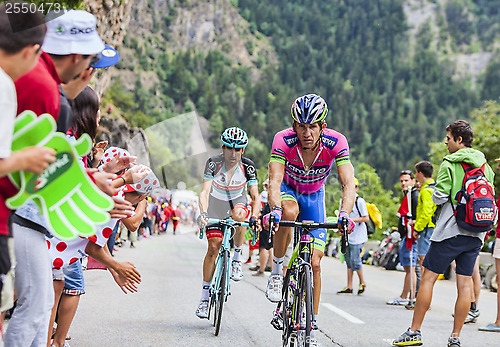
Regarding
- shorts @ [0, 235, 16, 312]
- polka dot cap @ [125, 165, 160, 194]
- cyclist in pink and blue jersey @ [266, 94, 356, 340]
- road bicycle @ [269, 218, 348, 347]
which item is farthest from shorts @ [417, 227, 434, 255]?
shorts @ [0, 235, 16, 312]

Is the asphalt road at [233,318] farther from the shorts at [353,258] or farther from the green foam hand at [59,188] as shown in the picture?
the green foam hand at [59,188]

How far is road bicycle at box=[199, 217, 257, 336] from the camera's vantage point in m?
6.88

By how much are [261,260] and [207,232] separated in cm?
739

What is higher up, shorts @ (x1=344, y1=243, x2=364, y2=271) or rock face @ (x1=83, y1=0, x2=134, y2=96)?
rock face @ (x1=83, y1=0, x2=134, y2=96)

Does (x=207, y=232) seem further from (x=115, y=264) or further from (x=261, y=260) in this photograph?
(x=261, y=260)

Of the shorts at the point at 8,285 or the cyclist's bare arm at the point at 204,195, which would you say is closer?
the shorts at the point at 8,285

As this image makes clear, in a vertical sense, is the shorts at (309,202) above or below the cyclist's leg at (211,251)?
above

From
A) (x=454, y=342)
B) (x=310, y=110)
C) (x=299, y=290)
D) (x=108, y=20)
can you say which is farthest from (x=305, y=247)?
(x=108, y=20)

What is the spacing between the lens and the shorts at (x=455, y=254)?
20.7 feet

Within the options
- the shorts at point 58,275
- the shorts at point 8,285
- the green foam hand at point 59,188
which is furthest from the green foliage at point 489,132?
the shorts at point 8,285

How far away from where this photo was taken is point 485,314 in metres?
9.88

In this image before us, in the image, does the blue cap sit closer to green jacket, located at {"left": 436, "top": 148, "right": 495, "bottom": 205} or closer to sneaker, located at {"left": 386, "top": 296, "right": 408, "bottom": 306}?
green jacket, located at {"left": 436, "top": 148, "right": 495, "bottom": 205}

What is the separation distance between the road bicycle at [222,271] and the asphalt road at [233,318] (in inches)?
11.8

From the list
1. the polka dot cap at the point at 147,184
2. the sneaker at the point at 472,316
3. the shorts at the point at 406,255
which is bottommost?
the sneaker at the point at 472,316
